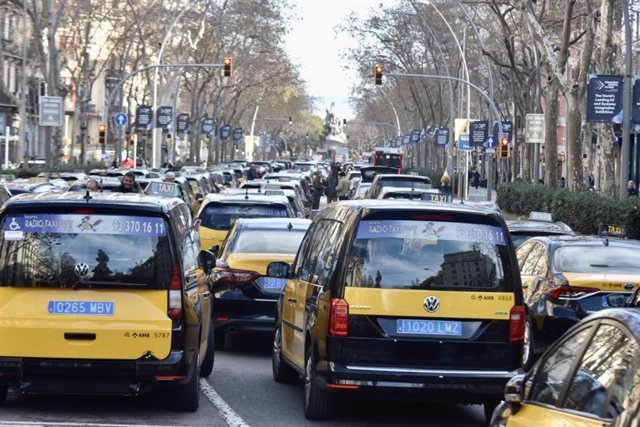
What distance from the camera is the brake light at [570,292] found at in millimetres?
13359

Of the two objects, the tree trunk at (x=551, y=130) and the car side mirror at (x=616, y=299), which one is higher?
the tree trunk at (x=551, y=130)

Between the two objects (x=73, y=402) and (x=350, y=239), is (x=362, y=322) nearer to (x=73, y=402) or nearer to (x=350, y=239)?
(x=350, y=239)

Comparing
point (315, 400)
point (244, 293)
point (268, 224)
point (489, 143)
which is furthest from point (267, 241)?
point (489, 143)

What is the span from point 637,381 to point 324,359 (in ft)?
16.7

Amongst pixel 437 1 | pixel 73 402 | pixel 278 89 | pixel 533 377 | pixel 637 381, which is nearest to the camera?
pixel 637 381

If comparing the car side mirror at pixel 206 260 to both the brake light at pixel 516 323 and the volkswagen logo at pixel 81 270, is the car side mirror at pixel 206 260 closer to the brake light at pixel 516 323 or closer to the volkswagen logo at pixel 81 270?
the volkswagen logo at pixel 81 270

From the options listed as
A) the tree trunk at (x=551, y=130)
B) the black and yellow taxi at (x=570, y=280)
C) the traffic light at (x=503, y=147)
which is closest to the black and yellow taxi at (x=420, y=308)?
the black and yellow taxi at (x=570, y=280)

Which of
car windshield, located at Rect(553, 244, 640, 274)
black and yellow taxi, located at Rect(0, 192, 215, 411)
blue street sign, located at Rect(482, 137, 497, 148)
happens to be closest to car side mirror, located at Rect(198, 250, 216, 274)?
black and yellow taxi, located at Rect(0, 192, 215, 411)

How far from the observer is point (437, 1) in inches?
2808

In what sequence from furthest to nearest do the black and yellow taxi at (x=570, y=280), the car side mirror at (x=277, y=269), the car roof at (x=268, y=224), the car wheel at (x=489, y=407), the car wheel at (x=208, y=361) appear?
the car roof at (x=268, y=224) < the black and yellow taxi at (x=570, y=280) < the car side mirror at (x=277, y=269) < the car wheel at (x=208, y=361) < the car wheel at (x=489, y=407)

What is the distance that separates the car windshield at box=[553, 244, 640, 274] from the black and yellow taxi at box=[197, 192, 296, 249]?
7.03 metres

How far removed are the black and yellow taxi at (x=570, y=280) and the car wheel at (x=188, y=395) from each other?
139 inches

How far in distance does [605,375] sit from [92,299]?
17.6 feet

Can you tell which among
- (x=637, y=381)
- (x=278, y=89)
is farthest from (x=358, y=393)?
(x=278, y=89)
